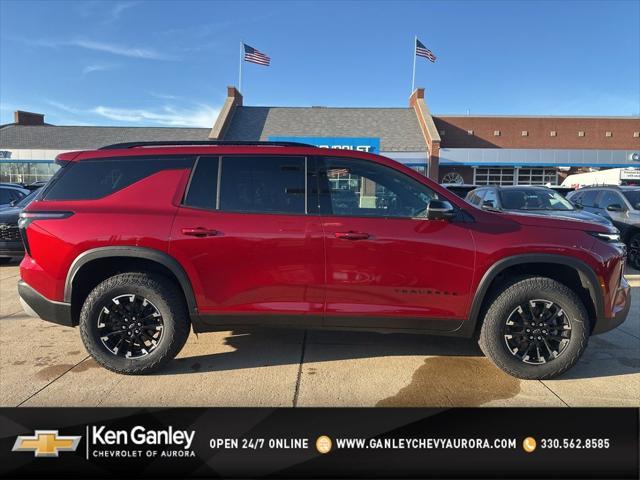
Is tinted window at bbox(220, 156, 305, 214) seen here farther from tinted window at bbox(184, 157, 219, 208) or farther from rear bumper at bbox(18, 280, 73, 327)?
rear bumper at bbox(18, 280, 73, 327)

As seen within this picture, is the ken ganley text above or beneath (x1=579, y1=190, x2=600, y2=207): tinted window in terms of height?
beneath

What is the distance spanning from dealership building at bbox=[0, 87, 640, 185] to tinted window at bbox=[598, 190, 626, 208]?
1939 cm

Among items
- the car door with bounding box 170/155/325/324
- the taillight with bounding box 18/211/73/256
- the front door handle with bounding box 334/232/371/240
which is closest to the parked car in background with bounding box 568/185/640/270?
the front door handle with bounding box 334/232/371/240

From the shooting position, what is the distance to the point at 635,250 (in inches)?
306

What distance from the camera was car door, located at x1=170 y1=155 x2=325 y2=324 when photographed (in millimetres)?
3086

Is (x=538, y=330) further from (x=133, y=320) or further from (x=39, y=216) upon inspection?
(x=39, y=216)

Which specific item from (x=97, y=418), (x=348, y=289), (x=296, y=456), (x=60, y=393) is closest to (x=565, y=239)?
(x=348, y=289)

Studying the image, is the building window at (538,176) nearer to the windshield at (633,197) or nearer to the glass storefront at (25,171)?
the windshield at (633,197)

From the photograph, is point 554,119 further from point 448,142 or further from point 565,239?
point 565,239

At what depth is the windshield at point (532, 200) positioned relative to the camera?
299 inches

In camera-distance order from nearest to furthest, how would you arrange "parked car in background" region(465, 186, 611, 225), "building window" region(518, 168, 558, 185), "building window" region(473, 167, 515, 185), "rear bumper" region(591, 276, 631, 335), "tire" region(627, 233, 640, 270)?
1. "rear bumper" region(591, 276, 631, 335)
2. "parked car in background" region(465, 186, 611, 225)
3. "tire" region(627, 233, 640, 270)
4. "building window" region(473, 167, 515, 185)
5. "building window" region(518, 168, 558, 185)

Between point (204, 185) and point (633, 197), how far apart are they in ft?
29.9

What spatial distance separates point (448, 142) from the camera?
107ft

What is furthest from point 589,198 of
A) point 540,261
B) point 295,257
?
point 295,257
